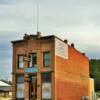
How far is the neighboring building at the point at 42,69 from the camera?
3994cm

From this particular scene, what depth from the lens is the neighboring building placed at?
39.9m

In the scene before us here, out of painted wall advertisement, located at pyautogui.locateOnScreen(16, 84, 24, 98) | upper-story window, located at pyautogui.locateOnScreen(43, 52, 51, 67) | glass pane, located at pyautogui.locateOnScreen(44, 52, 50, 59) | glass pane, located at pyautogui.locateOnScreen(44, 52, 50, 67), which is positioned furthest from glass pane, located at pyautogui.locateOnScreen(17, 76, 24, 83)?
glass pane, located at pyautogui.locateOnScreen(44, 52, 50, 59)

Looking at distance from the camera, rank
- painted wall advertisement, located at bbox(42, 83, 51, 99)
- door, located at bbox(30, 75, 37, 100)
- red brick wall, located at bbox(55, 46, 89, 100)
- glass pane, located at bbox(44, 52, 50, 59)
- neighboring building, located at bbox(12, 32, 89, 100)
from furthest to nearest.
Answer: door, located at bbox(30, 75, 37, 100) → red brick wall, located at bbox(55, 46, 89, 100) → glass pane, located at bbox(44, 52, 50, 59) → neighboring building, located at bbox(12, 32, 89, 100) → painted wall advertisement, located at bbox(42, 83, 51, 99)

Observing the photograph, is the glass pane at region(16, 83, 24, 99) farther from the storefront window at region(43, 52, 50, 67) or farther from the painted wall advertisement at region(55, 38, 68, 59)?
the painted wall advertisement at region(55, 38, 68, 59)

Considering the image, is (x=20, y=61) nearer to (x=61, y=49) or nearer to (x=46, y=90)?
(x=61, y=49)

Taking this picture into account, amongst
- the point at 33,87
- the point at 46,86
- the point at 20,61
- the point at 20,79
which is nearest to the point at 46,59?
the point at 46,86

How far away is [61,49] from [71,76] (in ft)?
20.7

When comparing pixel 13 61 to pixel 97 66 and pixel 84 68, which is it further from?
pixel 97 66

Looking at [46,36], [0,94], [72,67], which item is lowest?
[0,94]

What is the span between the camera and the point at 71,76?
46.8 metres

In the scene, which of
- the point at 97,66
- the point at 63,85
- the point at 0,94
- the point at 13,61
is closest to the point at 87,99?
the point at 63,85

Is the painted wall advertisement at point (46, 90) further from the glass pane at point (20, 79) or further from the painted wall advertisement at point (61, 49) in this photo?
the painted wall advertisement at point (61, 49)

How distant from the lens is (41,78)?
40562 mm

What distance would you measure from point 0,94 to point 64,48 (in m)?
39.0
